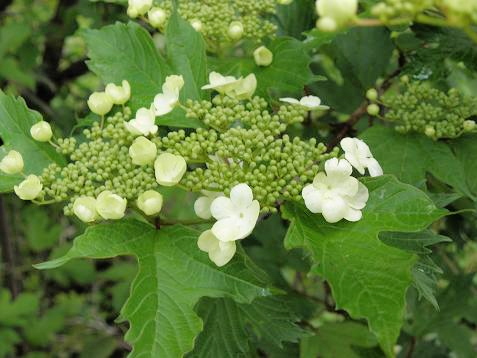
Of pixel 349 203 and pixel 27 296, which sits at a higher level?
pixel 349 203

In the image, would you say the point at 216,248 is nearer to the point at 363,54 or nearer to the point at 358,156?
the point at 358,156

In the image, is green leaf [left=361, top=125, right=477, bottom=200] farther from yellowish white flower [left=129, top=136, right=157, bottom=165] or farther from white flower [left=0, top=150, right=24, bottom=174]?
white flower [left=0, top=150, right=24, bottom=174]

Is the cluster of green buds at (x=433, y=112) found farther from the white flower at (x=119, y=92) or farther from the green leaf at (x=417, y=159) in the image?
the white flower at (x=119, y=92)

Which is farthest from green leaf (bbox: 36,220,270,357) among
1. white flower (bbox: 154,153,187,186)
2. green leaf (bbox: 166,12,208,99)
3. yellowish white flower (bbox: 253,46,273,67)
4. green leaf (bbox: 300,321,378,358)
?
green leaf (bbox: 300,321,378,358)

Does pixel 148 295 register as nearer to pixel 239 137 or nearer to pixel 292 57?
pixel 239 137

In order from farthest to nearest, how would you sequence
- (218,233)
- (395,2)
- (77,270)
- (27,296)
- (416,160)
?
(77,270) < (27,296) < (416,160) < (218,233) < (395,2)

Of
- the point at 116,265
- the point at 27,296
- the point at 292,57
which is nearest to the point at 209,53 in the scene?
the point at 292,57
